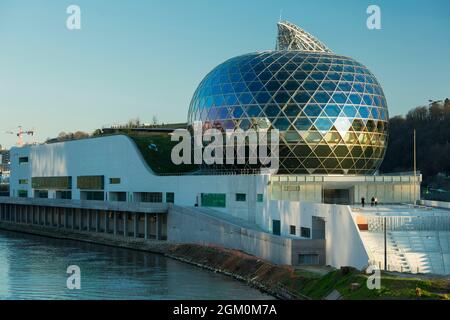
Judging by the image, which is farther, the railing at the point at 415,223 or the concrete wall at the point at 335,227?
the railing at the point at 415,223

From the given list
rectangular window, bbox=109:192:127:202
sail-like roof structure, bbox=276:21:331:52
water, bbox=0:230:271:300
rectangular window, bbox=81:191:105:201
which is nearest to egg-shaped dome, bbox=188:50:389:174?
sail-like roof structure, bbox=276:21:331:52

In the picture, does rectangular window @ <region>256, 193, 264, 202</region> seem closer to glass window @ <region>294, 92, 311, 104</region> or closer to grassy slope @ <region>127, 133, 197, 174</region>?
glass window @ <region>294, 92, 311, 104</region>

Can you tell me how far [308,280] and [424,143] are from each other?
94.1 m

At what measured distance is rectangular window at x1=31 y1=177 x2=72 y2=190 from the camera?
346 feet

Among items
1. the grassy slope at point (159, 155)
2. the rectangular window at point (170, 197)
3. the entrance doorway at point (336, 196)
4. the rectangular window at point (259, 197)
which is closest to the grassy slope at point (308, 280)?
the rectangular window at point (259, 197)

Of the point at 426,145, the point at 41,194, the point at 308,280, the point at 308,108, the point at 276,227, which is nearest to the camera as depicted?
the point at 308,280

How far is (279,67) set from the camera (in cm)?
7288

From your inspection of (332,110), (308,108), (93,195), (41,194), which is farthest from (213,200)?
(41,194)

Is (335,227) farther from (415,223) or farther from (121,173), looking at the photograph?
(121,173)

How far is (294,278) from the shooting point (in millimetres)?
46375

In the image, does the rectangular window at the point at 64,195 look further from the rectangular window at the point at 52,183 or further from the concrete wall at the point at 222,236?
the concrete wall at the point at 222,236

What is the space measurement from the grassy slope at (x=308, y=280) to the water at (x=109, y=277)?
149cm

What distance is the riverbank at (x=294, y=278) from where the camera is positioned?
36.3 meters
